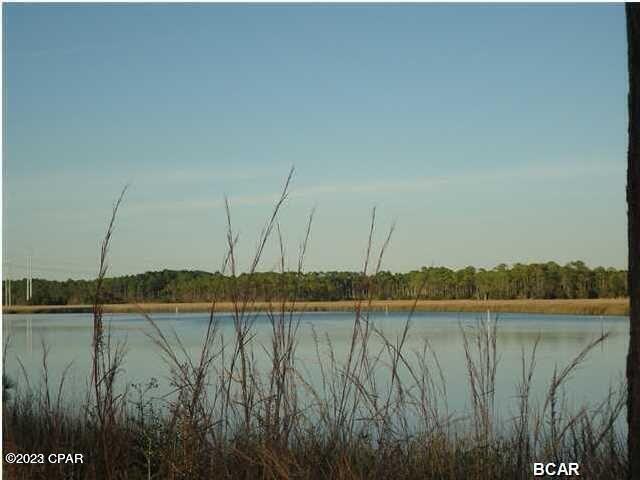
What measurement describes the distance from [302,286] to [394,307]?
0.76 meters

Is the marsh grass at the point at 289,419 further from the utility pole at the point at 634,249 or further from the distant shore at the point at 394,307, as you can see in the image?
the utility pole at the point at 634,249

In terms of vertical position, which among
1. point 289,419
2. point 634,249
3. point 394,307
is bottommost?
point 289,419

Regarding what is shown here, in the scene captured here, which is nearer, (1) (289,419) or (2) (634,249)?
(2) (634,249)

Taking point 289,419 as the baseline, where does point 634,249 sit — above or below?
above

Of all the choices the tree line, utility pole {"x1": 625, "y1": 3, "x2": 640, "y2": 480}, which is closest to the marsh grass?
the tree line

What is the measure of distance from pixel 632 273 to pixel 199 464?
1.40 m

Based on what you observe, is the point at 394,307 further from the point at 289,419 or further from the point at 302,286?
the point at 289,419

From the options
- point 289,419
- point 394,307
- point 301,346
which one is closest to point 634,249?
point 289,419

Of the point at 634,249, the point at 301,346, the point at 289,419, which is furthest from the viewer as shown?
the point at 301,346

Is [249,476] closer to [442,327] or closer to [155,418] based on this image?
[155,418]

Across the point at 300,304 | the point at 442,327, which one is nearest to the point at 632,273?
the point at 300,304

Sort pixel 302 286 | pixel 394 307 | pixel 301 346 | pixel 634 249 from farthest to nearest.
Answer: pixel 301 346, pixel 394 307, pixel 302 286, pixel 634 249

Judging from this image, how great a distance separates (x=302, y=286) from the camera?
2.83m

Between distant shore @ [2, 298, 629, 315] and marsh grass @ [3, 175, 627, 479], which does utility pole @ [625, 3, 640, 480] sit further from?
distant shore @ [2, 298, 629, 315]
